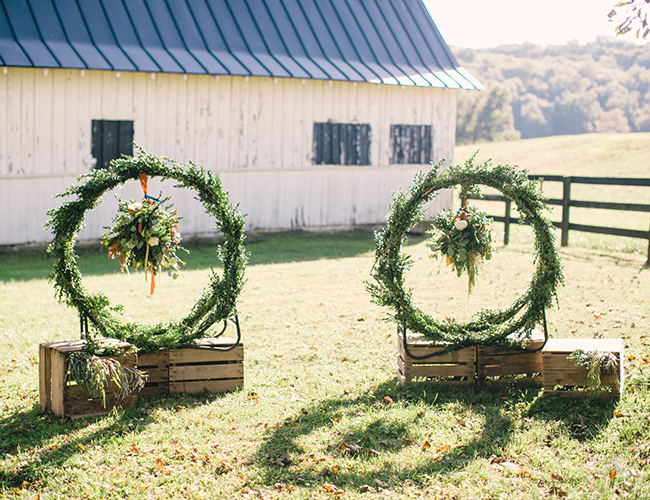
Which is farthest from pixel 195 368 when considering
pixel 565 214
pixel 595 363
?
pixel 565 214

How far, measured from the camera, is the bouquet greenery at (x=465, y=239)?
5.66 m

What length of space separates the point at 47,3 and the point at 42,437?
10732 millimetres

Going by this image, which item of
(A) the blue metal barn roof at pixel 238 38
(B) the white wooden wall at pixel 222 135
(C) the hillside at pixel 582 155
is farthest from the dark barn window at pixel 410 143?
(C) the hillside at pixel 582 155

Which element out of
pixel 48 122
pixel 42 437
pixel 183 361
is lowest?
pixel 42 437

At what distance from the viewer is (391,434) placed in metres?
4.66

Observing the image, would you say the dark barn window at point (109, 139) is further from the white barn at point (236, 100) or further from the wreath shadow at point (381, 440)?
the wreath shadow at point (381, 440)

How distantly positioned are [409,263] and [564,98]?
8233 cm

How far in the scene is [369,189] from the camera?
15859 mm

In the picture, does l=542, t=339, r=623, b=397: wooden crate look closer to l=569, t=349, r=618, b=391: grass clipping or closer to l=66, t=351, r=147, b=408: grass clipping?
l=569, t=349, r=618, b=391: grass clipping

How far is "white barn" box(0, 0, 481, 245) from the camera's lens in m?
12.1

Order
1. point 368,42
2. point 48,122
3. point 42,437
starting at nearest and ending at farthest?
point 42,437, point 48,122, point 368,42

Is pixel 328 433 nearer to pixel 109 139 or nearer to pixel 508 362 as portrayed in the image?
pixel 508 362

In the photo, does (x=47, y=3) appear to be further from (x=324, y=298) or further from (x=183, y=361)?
(x=183, y=361)

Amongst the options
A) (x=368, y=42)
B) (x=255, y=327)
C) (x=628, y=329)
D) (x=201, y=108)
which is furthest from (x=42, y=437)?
(x=368, y=42)
